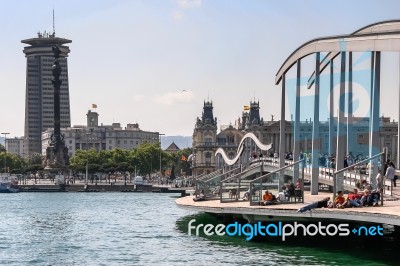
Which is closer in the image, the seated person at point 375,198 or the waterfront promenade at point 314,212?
the waterfront promenade at point 314,212

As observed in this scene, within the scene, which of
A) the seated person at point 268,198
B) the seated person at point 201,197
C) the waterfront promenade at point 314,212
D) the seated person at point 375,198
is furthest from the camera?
the seated person at point 201,197

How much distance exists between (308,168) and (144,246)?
59.8 ft

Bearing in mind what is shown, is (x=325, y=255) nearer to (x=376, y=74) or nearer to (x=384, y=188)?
(x=384, y=188)

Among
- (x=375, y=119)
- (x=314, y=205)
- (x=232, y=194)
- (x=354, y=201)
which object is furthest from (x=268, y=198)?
(x=232, y=194)

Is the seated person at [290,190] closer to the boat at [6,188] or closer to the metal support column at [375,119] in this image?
the metal support column at [375,119]

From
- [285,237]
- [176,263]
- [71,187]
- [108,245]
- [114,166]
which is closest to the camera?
[176,263]

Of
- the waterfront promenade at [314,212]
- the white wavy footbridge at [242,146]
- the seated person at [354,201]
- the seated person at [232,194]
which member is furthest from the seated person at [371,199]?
the white wavy footbridge at [242,146]

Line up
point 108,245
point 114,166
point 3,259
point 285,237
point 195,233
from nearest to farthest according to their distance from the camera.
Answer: point 3,259 < point 285,237 < point 108,245 < point 195,233 < point 114,166

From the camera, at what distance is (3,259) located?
130 feet

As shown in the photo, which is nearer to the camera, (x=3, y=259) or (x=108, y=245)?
(x=3, y=259)

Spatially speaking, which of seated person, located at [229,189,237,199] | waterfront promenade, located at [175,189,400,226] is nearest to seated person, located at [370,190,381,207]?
waterfront promenade, located at [175,189,400,226]

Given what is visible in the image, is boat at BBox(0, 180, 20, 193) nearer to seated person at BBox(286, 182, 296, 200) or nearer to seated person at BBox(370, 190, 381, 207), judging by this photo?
seated person at BBox(286, 182, 296, 200)

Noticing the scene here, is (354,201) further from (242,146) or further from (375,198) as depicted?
(242,146)

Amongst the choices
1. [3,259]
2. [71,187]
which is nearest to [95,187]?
[71,187]
